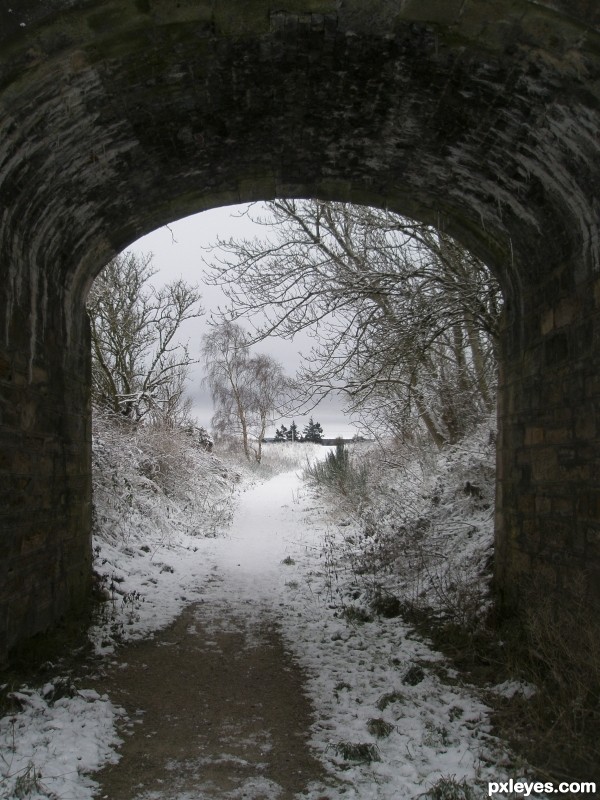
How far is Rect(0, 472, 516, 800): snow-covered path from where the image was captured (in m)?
3.34

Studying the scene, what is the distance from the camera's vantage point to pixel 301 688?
474 cm

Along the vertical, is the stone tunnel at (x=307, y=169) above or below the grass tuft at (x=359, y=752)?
above

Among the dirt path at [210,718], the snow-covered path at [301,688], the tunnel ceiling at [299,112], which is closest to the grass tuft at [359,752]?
the snow-covered path at [301,688]

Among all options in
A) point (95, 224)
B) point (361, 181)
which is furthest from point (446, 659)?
point (95, 224)

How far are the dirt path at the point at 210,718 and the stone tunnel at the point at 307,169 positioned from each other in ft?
3.40

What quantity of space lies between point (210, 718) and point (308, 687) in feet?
2.87

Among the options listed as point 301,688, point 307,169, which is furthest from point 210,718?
point 307,169

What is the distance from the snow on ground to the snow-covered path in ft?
0.04

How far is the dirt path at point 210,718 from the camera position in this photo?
3.33 meters

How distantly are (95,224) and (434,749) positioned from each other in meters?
5.11

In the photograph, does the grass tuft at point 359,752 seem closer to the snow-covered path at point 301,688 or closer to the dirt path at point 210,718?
the snow-covered path at point 301,688

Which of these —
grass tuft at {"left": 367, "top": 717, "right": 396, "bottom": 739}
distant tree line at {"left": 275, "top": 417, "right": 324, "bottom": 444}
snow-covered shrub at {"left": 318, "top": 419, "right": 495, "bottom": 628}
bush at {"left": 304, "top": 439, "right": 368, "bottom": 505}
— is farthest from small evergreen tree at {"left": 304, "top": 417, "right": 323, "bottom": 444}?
grass tuft at {"left": 367, "top": 717, "right": 396, "bottom": 739}

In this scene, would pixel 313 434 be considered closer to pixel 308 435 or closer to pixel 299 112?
pixel 308 435

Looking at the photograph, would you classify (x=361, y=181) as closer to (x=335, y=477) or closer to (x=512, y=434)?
(x=512, y=434)
